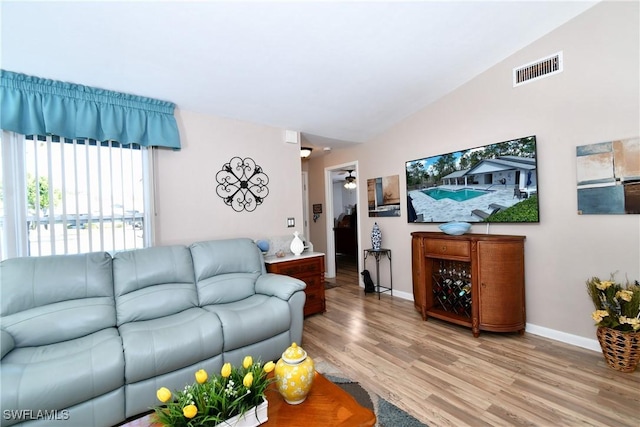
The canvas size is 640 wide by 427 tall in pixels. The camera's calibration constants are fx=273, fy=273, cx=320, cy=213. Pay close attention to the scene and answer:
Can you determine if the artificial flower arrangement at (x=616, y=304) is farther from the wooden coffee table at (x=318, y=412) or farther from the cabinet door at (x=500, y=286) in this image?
the wooden coffee table at (x=318, y=412)

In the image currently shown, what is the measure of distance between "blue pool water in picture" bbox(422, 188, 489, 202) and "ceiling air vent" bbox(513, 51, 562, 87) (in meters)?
1.15

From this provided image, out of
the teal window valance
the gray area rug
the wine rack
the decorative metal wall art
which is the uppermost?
the teal window valance

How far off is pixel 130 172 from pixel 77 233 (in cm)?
69

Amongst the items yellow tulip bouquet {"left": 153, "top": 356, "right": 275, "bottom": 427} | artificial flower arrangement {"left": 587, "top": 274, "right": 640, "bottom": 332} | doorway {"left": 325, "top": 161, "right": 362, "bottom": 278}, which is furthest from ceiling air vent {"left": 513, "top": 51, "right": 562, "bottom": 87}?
yellow tulip bouquet {"left": 153, "top": 356, "right": 275, "bottom": 427}

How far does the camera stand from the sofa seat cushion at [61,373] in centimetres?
133

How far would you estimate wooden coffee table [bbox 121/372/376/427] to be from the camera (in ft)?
3.76

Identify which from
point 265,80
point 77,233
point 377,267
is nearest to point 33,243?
point 77,233

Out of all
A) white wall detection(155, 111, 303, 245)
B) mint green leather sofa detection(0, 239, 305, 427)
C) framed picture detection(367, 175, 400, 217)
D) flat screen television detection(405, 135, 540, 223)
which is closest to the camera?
mint green leather sofa detection(0, 239, 305, 427)

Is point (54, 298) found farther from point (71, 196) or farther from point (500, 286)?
point (500, 286)

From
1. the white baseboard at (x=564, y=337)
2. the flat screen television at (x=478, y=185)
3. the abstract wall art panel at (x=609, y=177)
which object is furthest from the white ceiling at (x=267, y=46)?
the white baseboard at (x=564, y=337)

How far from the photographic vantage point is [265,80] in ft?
8.96

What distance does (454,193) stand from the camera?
329 centimetres

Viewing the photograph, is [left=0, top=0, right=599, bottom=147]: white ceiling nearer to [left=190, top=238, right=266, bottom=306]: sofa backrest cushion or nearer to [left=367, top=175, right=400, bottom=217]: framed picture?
[left=367, top=175, right=400, bottom=217]: framed picture

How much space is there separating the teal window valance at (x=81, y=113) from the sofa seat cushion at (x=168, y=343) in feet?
5.49
